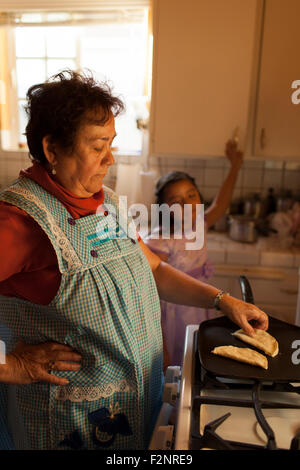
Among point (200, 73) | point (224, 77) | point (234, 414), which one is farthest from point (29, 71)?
point (234, 414)

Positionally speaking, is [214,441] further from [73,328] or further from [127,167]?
[127,167]

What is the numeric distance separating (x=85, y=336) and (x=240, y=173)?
1.93 meters

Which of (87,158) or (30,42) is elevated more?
(30,42)

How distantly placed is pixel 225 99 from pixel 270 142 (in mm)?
328

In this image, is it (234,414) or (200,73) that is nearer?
(234,414)

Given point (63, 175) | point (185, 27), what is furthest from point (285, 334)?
point (185, 27)

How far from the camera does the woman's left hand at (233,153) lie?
2037 millimetres

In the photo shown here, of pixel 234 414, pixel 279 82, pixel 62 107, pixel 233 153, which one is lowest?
pixel 234 414

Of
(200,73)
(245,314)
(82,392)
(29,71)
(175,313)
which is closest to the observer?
(82,392)

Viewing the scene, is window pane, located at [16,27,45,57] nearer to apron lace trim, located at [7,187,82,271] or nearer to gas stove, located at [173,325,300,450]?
apron lace trim, located at [7,187,82,271]

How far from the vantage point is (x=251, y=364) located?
78 centimetres

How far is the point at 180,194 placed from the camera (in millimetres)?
1615

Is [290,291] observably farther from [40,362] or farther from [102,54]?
[102,54]

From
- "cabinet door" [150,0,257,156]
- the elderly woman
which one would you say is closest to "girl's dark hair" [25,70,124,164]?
the elderly woman
